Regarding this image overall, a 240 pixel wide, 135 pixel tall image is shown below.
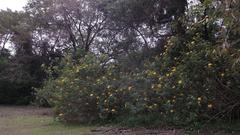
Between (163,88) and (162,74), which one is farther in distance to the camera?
(162,74)

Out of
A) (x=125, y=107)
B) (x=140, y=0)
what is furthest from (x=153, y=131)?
(x=140, y=0)

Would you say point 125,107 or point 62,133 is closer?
point 62,133

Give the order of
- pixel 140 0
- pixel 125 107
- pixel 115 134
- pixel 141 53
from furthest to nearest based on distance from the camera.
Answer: pixel 141 53 → pixel 140 0 → pixel 125 107 → pixel 115 134

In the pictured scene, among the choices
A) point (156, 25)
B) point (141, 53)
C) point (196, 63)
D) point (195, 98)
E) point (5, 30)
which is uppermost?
point (5, 30)

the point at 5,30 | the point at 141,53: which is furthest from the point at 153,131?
the point at 5,30

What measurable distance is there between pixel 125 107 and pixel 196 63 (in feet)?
9.42

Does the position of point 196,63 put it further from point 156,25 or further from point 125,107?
point 156,25

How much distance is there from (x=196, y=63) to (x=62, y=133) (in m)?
3.91

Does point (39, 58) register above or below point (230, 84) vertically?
above

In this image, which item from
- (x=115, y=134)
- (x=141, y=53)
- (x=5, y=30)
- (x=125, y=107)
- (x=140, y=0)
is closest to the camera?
(x=115, y=134)

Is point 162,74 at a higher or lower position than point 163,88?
higher

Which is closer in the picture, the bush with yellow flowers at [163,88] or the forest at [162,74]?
the forest at [162,74]

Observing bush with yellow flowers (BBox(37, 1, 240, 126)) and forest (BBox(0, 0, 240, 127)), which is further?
bush with yellow flowers (BBox(37, 1, 240, 126))

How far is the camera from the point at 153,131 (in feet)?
38.0
